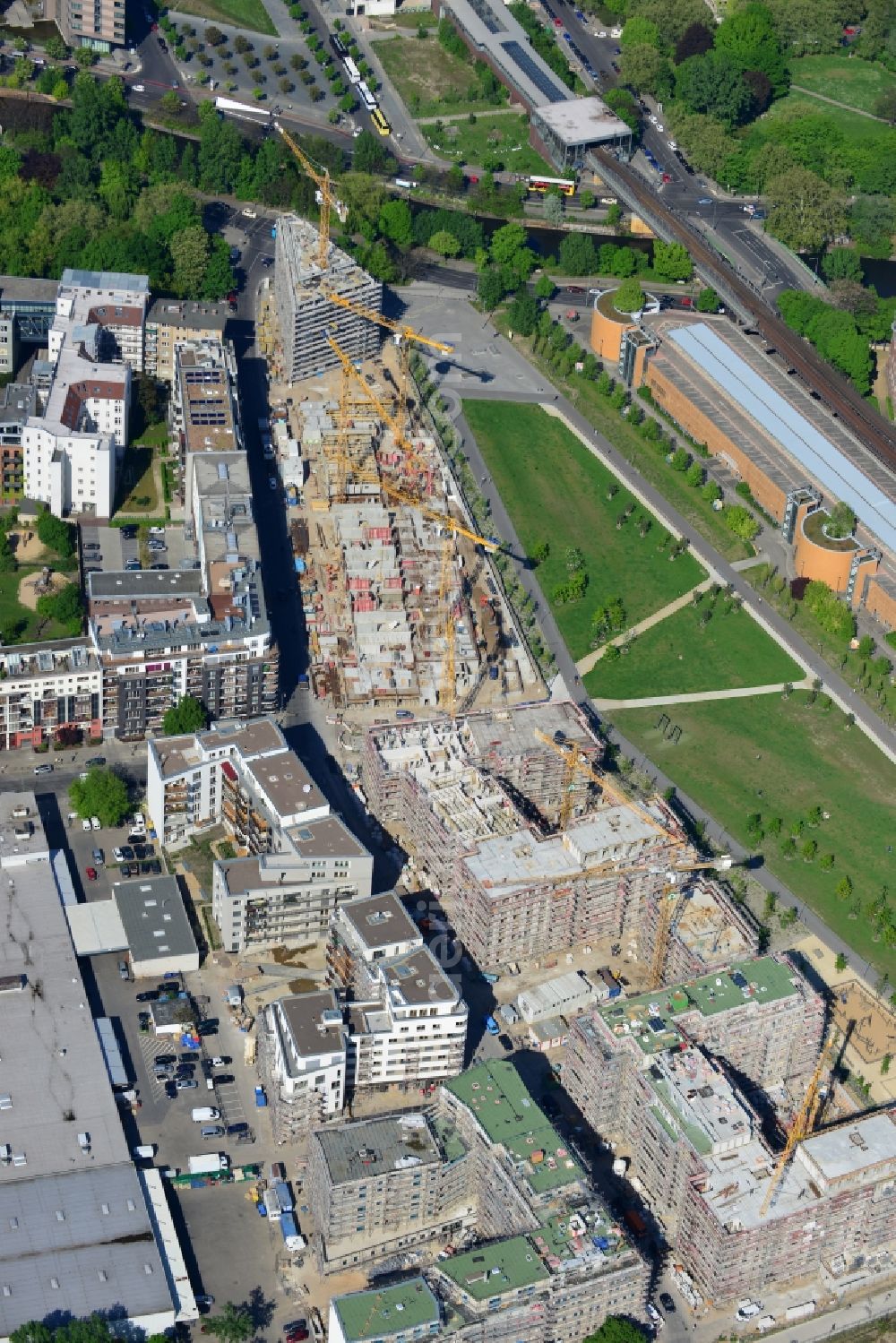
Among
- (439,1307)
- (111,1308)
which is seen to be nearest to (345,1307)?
(439,1307)

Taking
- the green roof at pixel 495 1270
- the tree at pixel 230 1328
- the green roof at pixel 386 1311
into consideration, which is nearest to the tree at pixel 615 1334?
the green roof at pixel 495 1270

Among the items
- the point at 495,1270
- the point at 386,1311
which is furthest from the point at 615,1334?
the point at 386,1311

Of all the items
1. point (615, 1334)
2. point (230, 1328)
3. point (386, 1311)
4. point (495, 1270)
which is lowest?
point (230, 1328)

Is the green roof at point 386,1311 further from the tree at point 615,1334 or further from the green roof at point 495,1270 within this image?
the tree at point 615,1334

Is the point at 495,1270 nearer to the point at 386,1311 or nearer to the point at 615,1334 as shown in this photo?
the point at 386,1311

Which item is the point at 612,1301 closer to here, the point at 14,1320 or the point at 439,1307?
the point at 439,1307

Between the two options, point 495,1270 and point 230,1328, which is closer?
point 495,1270

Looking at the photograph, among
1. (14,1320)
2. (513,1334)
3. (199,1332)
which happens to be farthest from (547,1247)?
(14,1320)

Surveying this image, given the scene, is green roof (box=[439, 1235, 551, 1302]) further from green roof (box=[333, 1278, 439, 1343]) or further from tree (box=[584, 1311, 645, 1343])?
tree (box=[584, 1311, 645, 1343])
